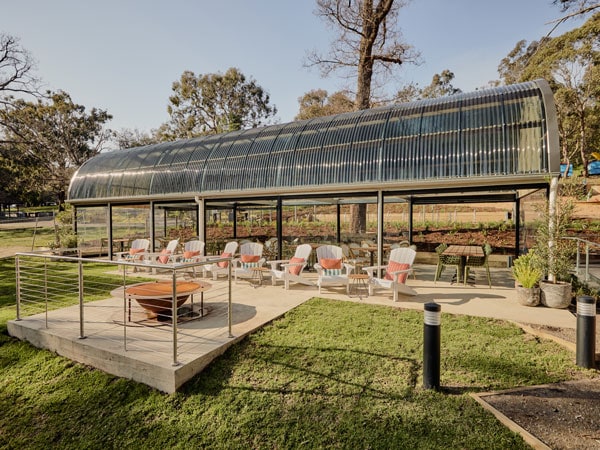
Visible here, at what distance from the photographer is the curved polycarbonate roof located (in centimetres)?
696

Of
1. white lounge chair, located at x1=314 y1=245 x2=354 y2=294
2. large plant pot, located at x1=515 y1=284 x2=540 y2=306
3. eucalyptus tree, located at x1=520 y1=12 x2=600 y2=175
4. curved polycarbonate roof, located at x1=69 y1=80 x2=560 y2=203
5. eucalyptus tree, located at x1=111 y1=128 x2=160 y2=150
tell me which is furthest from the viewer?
eucalyptus tree, located at x1=111 y1=128 x2=160 y2=150

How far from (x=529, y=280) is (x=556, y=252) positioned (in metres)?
0.72

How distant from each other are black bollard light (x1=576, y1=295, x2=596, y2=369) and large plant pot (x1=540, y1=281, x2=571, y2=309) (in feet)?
7.65

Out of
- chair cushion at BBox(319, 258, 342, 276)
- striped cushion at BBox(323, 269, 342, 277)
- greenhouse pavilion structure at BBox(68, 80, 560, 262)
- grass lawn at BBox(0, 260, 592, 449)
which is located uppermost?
greenhouse pavilion structure at BBox(68, 80, 560, 262)

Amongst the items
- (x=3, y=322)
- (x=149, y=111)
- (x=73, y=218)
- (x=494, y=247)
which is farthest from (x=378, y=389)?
(x=149, y=111)

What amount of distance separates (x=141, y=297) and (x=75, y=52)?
12.7m

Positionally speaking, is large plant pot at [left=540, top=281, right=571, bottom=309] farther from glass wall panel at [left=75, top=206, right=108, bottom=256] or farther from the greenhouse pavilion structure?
glass wall panel at [left=75, top=206, right=108, bottom=256]

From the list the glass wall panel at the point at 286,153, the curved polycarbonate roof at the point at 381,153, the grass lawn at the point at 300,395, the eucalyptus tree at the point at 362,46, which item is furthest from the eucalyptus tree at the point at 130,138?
the grass lawn at the point at 300,395

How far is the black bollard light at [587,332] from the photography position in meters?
3.93

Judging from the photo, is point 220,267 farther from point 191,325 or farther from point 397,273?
point 397,273

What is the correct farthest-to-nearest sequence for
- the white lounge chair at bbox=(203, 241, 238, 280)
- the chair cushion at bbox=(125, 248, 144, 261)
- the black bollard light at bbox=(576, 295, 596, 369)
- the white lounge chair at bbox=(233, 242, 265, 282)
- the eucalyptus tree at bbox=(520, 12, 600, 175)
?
1. the eucalyptus tree at bbox=(520, 12, 600, 175)
2. the chair cushion at bbox=(125, 248, 144, 261)
3. the white lounge chair at bbox=(203, 241, 238, 280)
4. the white lounge chair at bbox=(233, 242, 265, 282)
5. the black bollard light at bbox=(576, 295, 596, 369)

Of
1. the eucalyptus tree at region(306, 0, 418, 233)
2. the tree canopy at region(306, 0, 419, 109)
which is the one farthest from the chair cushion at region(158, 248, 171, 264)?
the tree canopy at region(306, 0, 419, 109)

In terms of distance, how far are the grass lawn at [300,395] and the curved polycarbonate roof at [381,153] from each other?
3.59 metres

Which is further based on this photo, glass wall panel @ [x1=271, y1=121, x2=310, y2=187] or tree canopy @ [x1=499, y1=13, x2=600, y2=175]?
tree canopy @ [x1=499, y1=13, x2=600, y2=175]
